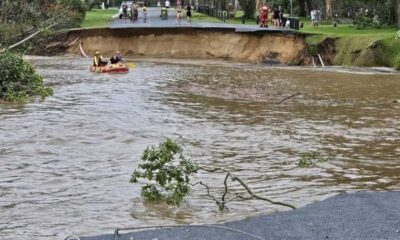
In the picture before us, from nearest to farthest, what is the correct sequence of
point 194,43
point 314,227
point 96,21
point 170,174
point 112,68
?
point 314,227
point 170,174
point 112,68
point 194,43
point 96,21

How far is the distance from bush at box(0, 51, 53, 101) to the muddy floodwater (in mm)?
1136

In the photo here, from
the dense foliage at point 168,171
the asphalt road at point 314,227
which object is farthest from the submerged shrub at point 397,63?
the asphalt road at point 314,227

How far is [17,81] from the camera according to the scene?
18.3m

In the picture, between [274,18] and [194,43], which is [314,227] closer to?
[194,43]

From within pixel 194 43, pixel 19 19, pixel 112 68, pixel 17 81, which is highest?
pixel 19 19

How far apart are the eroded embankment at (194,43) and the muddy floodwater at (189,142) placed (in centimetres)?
1074

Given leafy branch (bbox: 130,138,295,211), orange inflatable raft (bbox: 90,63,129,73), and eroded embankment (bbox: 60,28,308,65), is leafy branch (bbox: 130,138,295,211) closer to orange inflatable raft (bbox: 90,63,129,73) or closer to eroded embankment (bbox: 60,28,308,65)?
orange inflatable raft (bbox: 90,63,129,73)

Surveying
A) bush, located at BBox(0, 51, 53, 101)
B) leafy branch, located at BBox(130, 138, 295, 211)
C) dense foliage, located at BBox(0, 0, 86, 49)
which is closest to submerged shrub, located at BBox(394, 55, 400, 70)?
dense foliage, located at BBox(0, 0, 86, 49)

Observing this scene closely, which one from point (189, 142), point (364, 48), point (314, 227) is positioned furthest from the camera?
point (364, 48)

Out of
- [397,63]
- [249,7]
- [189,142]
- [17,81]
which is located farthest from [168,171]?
[249,7]

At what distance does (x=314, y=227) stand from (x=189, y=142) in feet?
28.6

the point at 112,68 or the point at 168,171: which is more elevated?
the point at 168,171

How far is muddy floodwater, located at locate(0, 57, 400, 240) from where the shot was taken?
34.7ft

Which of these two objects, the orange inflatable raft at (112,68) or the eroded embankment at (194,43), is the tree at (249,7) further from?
the orange inflatable raft at (112,68)
